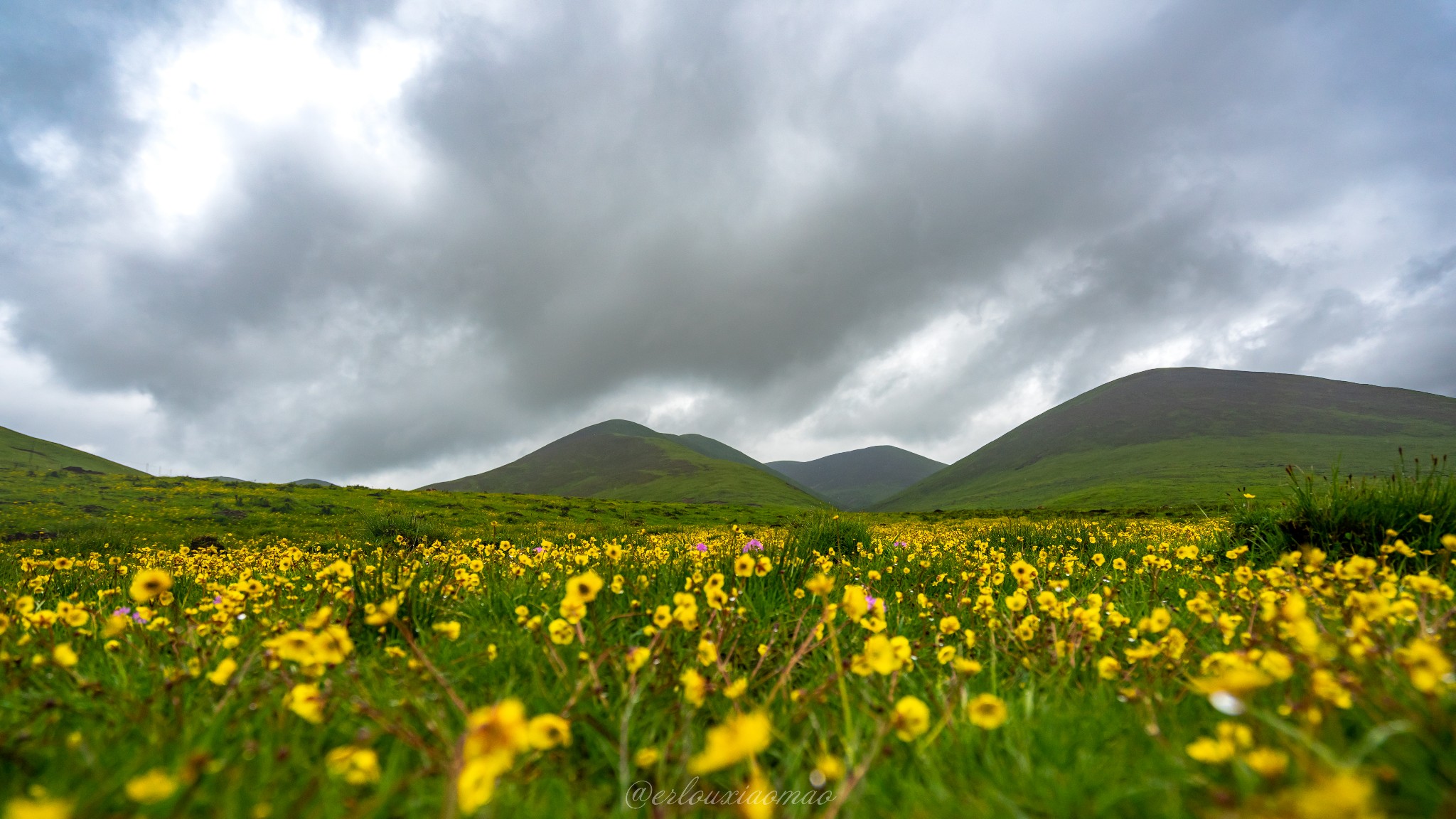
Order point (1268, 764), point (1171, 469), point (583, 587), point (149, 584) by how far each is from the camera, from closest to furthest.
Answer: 1. point (1268, 764)
2. point (149, 584)
3. point (583, 587)
4. point (1171, 469)

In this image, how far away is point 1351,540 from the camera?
21.0ft

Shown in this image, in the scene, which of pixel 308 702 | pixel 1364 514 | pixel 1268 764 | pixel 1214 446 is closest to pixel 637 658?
pixel 308 702

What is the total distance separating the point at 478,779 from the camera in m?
1.37

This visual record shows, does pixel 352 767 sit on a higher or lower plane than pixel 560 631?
lower

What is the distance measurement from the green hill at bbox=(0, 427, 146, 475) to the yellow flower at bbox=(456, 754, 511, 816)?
92.9 metres

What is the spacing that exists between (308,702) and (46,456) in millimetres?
127769

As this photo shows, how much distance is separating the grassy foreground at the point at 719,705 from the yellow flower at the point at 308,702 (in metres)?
0.02

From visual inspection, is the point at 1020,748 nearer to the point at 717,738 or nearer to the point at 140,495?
the point at 717,738

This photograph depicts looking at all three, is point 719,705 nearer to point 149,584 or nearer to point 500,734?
point 500,734

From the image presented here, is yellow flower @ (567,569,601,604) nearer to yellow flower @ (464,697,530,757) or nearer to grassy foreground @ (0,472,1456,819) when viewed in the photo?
grassy foreground @ (0,472,1456,819)

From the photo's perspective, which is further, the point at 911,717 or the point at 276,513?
the point at 276,513

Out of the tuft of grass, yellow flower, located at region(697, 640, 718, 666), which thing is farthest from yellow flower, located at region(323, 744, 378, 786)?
the tuft of grass

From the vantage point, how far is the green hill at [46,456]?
230ft

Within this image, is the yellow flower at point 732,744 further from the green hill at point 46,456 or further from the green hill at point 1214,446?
the green hill at point 1214,446
